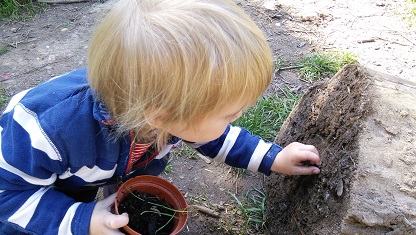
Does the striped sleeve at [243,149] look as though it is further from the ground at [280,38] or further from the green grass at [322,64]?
the green grass at [322,64]

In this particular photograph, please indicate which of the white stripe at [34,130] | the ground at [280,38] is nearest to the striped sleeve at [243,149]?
the ground at [280,38]

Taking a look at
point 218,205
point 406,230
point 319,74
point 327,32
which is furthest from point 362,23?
point 406,230

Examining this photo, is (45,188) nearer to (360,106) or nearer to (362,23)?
(360,106)

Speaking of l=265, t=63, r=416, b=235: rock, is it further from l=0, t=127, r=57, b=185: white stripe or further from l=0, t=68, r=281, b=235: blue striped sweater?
l=0, t=127, r=57, b=185: white stripe

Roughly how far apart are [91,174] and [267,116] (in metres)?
1.25

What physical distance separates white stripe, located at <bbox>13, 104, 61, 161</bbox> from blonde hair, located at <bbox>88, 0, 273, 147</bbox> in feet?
0.85

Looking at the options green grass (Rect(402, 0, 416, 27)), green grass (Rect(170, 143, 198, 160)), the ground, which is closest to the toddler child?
green grass (Rect(170, 143, 198, 160))

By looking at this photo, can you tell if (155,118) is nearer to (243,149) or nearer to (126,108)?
(126,108)

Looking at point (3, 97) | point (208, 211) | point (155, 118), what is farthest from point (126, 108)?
point (3, 97)

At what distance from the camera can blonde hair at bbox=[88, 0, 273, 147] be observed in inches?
49.6

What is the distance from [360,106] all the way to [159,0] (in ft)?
2.37

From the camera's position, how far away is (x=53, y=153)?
1.50 metres

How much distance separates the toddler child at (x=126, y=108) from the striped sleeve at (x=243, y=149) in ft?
0.24

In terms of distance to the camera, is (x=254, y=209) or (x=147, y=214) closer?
(x=147, y=214)
